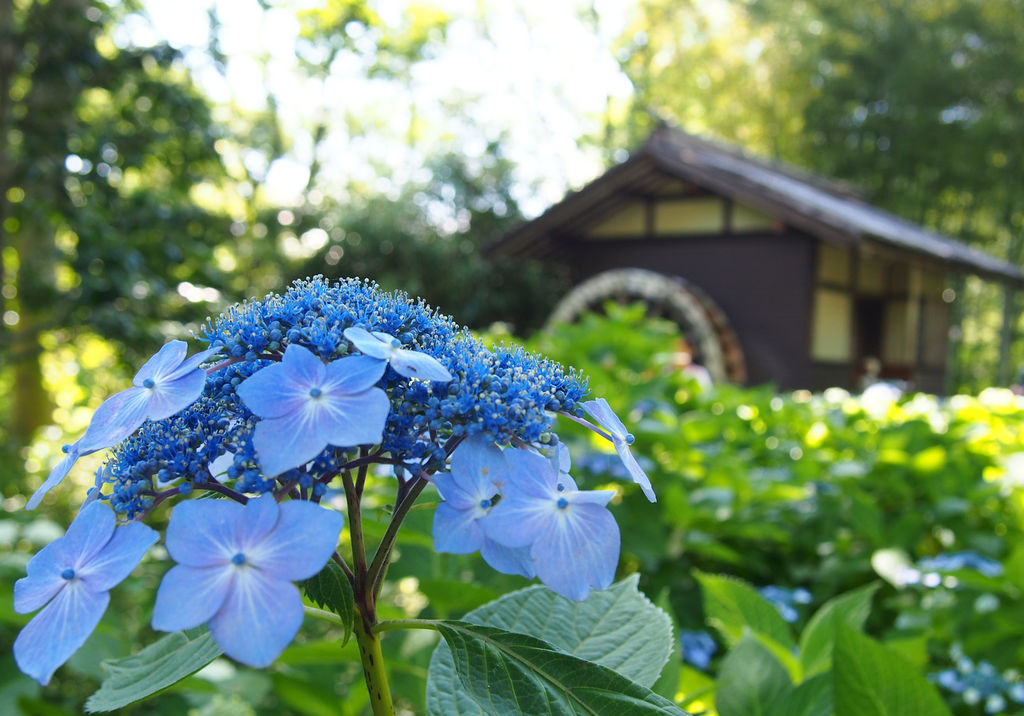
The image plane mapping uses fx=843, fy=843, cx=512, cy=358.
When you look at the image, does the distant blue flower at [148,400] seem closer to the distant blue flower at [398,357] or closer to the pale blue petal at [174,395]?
the pale blue petal at [174,395]

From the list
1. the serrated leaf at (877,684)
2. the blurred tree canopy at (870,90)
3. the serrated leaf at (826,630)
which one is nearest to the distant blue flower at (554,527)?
the serrated leaf at (877,684)

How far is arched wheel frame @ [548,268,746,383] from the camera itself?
1287 centimetres

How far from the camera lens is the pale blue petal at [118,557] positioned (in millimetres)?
598

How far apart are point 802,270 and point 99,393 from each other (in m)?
10.1

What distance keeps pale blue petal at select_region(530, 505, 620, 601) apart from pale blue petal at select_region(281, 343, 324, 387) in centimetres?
21

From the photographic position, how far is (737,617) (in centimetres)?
160

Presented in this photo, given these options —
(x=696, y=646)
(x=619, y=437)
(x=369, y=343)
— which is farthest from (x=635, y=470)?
(x=696, y=646)

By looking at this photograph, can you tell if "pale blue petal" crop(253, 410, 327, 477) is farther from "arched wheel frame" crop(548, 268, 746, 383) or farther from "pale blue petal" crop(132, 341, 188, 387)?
"arched wheel frame" crop(548, 268, 746, 383)

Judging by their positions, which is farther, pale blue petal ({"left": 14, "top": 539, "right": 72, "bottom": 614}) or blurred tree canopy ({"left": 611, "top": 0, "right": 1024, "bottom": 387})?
blurred tree canopy ({"left": 611, "top": 0, "right": 1024, "bottom": 387})

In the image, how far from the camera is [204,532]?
0.59 metres

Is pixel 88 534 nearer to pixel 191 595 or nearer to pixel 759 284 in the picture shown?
pixel 191 595

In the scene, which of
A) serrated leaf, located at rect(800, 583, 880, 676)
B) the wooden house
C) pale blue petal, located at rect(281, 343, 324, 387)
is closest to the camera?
pale blue petal, located at rect(281, 343, 324, 387)

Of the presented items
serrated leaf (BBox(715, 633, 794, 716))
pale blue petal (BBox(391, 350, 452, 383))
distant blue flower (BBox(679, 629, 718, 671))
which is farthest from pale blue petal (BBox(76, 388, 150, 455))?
distant blue flower (BBox(679, 629, 718, 671))

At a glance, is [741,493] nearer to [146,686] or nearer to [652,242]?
[146,686]
